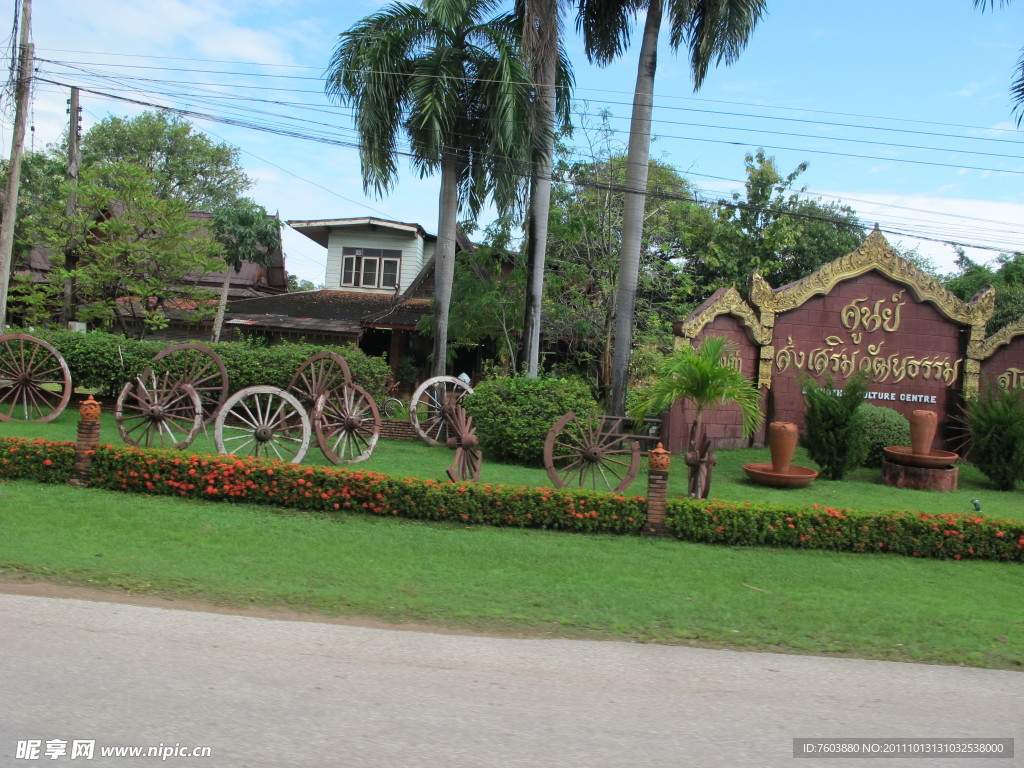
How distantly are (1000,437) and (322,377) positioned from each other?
42.4ft

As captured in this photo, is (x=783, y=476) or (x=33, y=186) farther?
(x=33, y=186)

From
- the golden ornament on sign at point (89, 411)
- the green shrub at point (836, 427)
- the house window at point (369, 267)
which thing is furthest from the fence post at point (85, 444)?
the house window at point (369, 267)

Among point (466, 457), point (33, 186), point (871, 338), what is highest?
point (33, 186)

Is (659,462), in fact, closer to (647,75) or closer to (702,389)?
(702,389)

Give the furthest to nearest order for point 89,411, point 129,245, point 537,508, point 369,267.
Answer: point 369,267
point 129,245
point 89,411
point 537,508

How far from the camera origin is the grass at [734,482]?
40.1 feet

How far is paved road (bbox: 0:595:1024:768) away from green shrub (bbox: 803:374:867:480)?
8844mm

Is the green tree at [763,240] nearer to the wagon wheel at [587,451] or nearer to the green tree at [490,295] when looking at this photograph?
the green tree at [490,295]

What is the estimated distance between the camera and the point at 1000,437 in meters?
14.4

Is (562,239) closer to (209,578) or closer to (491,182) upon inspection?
(491,182)

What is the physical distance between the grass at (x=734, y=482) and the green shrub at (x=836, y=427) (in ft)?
1.38

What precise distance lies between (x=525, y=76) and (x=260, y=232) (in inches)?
420

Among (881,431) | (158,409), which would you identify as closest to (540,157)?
(881,431)

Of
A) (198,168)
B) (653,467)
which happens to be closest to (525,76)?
(653,467)
